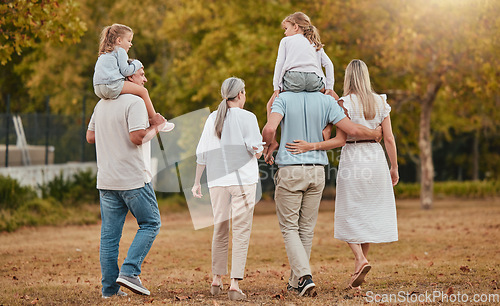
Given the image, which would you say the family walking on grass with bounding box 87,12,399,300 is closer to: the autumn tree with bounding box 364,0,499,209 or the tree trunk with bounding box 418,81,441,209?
the autumn tree with bounding box 364,0,499,209

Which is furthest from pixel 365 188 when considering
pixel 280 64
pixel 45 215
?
pixel 45 215

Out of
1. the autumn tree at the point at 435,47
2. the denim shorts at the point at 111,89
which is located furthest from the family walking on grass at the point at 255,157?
the autumn tree at the point at 435,47

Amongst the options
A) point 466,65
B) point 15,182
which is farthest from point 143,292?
point 466,65

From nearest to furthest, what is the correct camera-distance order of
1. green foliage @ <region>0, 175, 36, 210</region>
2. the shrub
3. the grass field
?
1. the grass field
2. green foliage @ <region>0, 175, 36, 210</region>
3. the shrub

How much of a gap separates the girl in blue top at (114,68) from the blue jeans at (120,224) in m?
0.82

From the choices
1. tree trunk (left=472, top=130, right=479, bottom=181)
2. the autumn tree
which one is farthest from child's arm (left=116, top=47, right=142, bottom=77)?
tree trunk (left=472, top=130, right=479, bottom=181)

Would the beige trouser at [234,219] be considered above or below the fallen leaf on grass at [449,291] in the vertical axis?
above

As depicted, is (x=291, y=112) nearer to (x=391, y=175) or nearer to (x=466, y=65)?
(x=391, y=175)

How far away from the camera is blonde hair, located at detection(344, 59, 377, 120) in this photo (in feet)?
20.1

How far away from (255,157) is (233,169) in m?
0.23

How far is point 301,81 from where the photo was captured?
5961mm

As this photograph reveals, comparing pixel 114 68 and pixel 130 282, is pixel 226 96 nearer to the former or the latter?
pixel 114 68

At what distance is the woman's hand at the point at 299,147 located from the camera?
5852mm

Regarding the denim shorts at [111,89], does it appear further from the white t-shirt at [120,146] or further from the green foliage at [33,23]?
the green foliage at [33,23]
